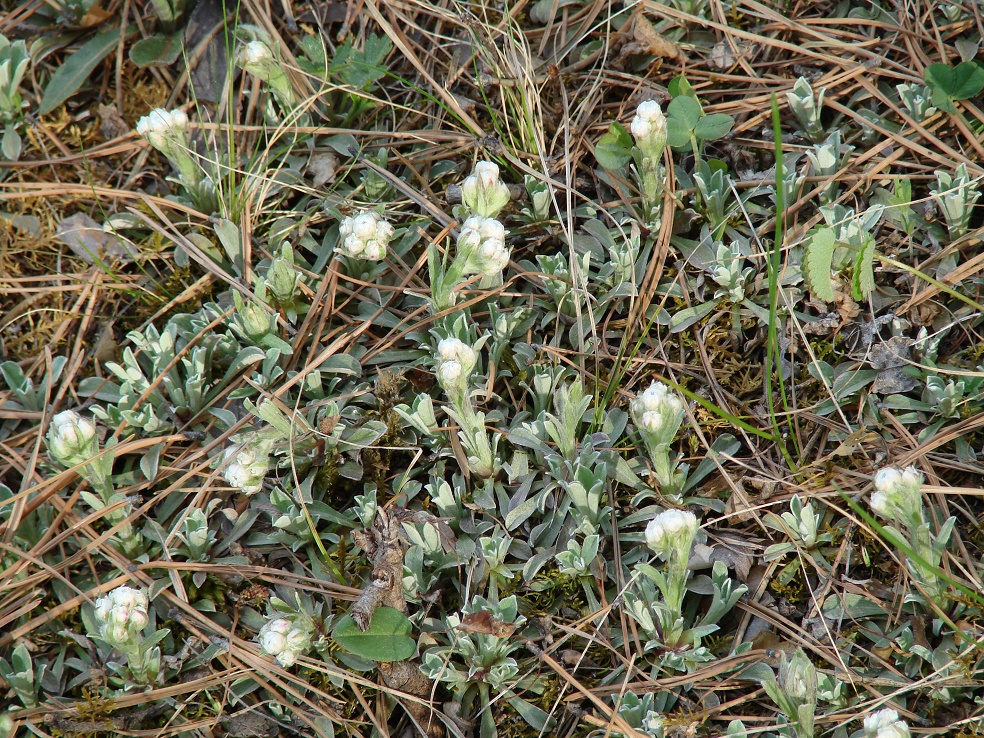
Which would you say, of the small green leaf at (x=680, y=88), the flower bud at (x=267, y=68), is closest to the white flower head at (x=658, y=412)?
the small green leaf at (x=680, y=88)

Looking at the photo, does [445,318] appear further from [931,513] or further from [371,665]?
[931,513]

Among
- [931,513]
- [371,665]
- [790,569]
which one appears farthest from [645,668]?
[931,513]

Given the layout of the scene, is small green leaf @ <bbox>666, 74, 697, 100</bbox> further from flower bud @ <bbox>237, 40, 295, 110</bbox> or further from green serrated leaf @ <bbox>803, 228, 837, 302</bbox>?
flower bud @ <bbox>237, 40, 295, 110</bbox>

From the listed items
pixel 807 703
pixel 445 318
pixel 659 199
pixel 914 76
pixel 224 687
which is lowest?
pixel 224 687

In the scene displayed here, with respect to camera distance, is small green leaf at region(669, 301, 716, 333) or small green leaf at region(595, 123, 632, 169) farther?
small green leaf at region(595, 123, 632, 169)

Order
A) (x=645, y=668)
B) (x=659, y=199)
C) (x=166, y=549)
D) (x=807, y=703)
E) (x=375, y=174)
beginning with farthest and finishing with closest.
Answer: (x=375, y=174) → (x=659, y=199) → (x=166, y=549) → (x=645, y=668) → (x=807, y=703)

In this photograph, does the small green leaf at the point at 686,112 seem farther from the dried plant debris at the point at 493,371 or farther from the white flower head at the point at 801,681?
the white flower head at the point at 801,681

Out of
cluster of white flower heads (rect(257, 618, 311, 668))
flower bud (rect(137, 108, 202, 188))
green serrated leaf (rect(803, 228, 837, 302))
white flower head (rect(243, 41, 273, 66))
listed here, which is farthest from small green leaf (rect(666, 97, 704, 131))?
cluster of white flower heads (rect(257, 618, 311, 668))
